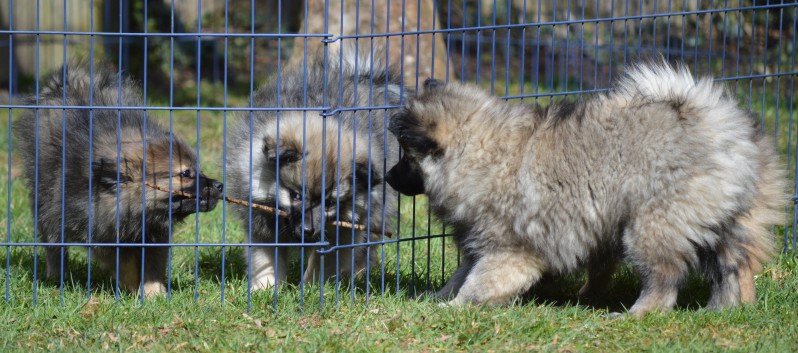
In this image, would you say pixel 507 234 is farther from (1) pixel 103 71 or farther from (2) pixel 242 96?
(2) pixel 242 96

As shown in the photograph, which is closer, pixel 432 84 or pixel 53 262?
pixel 432 84

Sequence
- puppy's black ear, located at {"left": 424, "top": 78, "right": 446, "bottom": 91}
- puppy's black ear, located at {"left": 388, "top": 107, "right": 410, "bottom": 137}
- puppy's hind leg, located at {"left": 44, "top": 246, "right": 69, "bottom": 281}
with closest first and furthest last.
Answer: puppy's black ear, located at {"left": 388, "top": 107, "right": 410, "bottom": 137} < puppy's black ear, located at {"left": 424, "top": 78, "right": 446, "bottom": 91} < puppy's hind leg, located at {"left": 44, "top": 246, "right": 69, "bottom": 281}

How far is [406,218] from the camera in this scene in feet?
19.6

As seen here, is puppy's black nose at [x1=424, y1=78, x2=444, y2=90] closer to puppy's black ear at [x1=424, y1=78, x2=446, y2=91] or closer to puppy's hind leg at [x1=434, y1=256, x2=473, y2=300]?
puppy's black ear at [x1=424, y1=78, x2=446, y2=91]

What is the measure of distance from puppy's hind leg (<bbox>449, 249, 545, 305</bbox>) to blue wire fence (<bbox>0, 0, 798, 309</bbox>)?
0.40 m

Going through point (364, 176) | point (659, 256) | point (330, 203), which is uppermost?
point (364, 176)

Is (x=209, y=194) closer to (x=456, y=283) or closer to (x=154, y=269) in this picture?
(x=154, y=269)

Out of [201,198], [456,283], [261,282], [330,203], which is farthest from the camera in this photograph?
[261,282]

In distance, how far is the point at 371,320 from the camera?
3.83 m

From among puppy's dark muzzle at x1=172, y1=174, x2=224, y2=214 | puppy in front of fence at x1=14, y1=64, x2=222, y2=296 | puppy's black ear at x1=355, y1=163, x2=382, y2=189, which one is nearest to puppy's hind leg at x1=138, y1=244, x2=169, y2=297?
puppy in front of fence at x1=14, y1=64, x2=222, y2=296

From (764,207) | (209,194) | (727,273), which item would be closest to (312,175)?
(209,194)

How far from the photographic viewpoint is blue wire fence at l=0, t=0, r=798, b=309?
414cm

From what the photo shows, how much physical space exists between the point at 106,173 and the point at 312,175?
3.19 ft

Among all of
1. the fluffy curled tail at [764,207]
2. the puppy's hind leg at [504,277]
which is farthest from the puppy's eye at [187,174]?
the fluffy curled tail at [764,207]
